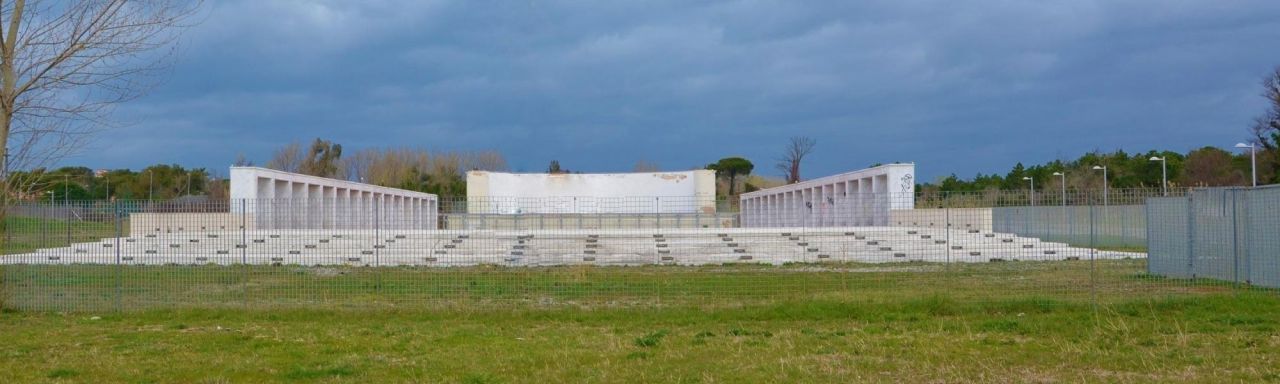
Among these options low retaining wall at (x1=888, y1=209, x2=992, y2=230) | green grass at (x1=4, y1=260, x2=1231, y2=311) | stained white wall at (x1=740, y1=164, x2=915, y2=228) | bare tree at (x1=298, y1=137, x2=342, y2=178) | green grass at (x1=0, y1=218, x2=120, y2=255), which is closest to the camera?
green grass at (x1=0, y1=218, x2=120, y2=255)

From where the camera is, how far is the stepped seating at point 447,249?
15055 mm

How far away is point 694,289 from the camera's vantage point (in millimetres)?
14906

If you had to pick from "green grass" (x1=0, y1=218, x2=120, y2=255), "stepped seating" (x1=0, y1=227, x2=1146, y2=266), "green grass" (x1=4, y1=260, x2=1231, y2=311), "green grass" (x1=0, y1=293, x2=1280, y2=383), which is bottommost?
"green grass" (x1=0, y1=293, x2=1280, y2=383)

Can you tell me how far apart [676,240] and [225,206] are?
1223 centimetres

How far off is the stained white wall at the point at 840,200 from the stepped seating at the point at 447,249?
13.1 inches

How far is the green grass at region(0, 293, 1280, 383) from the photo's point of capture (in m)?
8.23

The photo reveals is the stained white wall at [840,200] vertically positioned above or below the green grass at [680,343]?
above

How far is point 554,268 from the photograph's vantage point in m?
18.1

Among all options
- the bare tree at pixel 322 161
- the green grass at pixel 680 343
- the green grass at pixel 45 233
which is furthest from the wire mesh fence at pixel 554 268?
the bare tree at pixel 322 161

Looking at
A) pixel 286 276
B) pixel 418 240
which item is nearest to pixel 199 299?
pixel 286 276

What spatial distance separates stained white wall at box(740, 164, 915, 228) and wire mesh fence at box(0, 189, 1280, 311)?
0.31 ft

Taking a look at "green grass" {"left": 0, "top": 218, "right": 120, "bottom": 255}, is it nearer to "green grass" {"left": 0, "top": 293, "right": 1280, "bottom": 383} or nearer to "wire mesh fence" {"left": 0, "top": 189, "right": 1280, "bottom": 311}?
"wire mesh fence" {"left": 0, "top": 189, "right": 1280, "bottom": 311}

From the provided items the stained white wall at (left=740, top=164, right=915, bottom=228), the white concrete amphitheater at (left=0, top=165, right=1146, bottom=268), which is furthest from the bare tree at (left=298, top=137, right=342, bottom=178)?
the white concrete amphitheater at (left=0, top=165, right=1146, bottom=268)

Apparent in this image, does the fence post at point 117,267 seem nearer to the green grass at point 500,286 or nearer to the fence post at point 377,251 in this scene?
the green grass at point 500,286
